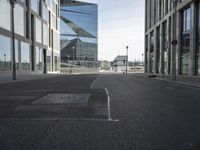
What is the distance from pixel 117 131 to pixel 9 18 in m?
33.4

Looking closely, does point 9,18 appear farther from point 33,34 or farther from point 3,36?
Result: point 33,34

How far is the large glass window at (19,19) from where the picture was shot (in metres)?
39.2

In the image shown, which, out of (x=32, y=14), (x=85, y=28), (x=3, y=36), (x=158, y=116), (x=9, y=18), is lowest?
(x=158, y=116)

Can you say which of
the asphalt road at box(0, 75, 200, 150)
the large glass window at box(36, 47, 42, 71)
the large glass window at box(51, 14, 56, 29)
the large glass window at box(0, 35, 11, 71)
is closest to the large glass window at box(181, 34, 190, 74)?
the large glass window at box(0, 35, 11, 71)

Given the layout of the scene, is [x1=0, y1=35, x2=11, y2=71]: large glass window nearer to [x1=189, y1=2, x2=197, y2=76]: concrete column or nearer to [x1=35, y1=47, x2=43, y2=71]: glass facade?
[x1=35, y1=47, x2=43, y2=71]: glass facade

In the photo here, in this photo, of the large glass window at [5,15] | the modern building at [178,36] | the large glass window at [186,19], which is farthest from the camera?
the large glass window at [186,19]

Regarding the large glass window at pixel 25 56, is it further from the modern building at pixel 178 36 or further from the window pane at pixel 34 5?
the modern building at pixel 178 36

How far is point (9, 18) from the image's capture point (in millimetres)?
34969

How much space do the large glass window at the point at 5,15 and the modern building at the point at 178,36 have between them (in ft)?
73.1

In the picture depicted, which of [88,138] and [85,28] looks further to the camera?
[85,28]

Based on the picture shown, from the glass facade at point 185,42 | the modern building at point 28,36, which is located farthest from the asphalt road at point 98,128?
the glass facade at point 185,42

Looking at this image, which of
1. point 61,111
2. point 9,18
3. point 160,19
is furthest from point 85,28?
point 61,111

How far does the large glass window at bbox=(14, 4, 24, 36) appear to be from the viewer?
39.2m

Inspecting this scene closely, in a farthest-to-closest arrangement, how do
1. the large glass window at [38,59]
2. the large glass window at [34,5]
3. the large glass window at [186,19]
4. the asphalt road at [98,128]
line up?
the large glass window at [38,59], the large glass window at [34,5], the large glass window at [186,19], the asphalt road at [98,128]
